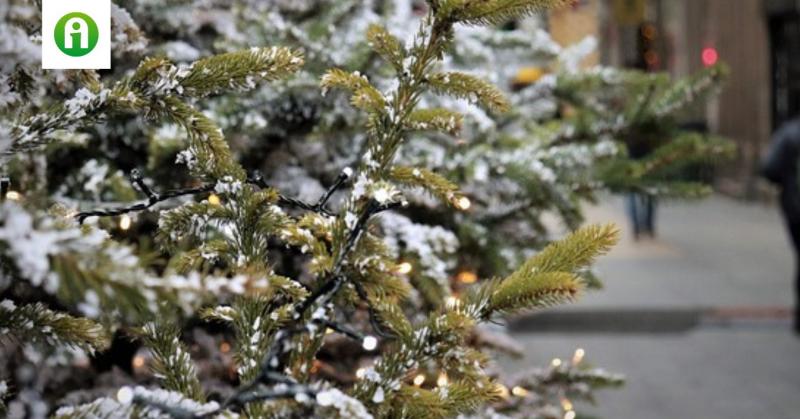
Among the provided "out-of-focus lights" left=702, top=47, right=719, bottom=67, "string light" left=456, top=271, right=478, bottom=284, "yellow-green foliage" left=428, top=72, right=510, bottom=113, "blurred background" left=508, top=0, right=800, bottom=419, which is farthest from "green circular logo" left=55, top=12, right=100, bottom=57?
"out-of-focus lights" left=702, top=47, right=719, bottom=67

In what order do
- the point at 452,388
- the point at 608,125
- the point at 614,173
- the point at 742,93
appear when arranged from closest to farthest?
the point at 452,388
the point at 614,173
the point at 608,125
the point at 742,93

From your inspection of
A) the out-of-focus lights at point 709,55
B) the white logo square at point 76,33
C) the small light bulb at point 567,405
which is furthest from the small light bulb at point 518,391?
the out-of-focus lights at point 709,55

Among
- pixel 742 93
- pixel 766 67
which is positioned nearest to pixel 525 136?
pixel 766 67

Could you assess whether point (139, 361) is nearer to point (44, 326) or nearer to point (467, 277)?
point (467, 277)

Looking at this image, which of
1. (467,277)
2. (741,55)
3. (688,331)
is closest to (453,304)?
(467,277)

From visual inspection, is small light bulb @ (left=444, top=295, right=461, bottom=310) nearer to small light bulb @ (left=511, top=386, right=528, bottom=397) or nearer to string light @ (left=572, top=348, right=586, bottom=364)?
small light bulb @ (left=511, top=386, right=528, bottom=397)

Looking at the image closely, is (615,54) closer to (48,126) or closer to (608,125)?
(608,125)

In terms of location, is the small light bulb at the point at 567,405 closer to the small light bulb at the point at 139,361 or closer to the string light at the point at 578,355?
the string light at the point at 578,355
